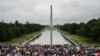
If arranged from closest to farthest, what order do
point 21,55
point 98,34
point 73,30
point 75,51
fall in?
point 21,55
point 75,51
point 98,34
point 73,30

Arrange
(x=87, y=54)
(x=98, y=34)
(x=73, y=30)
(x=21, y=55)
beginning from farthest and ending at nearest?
1. (x=73, y=30)
2. (x=98, y=34)
3. (x=87, y=54)
4. (x=21, y=55)

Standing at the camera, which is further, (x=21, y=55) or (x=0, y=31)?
(x=0, y=31)

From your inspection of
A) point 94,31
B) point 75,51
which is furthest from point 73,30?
point 75,51

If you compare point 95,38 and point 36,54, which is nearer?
point 36,54

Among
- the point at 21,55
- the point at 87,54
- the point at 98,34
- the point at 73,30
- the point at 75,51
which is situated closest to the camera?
the point at 21,55

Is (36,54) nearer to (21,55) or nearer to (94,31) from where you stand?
(21,55)

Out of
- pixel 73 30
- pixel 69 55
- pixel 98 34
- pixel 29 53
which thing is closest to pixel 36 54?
pixel 29 53

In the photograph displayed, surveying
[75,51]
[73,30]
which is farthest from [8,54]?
[73,30]

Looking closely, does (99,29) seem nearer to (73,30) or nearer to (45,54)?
→ (45,54)
